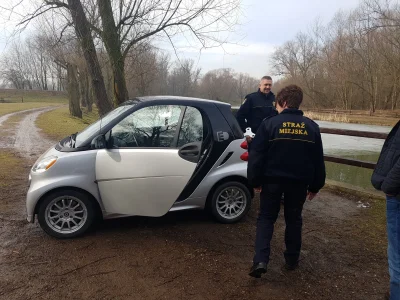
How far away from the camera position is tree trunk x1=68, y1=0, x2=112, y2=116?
866 centimetres

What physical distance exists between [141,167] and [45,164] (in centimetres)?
117

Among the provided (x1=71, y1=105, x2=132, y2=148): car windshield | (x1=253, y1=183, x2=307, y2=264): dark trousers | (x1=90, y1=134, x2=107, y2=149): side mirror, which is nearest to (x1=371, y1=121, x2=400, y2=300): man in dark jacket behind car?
(x1=253, y1=183, x2=307, y2=264): dark trousers

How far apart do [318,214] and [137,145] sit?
3.15 metres

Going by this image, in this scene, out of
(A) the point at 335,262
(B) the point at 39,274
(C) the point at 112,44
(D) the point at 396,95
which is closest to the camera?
(B) the point at 39,274

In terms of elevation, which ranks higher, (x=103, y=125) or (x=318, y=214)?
(x=103, y=125)

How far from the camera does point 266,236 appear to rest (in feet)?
10.7

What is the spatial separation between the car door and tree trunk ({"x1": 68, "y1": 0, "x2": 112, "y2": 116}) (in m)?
5.97

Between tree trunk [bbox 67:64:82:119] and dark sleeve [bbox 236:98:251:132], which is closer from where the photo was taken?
dark sleeve [bbox 236:98:251:132]

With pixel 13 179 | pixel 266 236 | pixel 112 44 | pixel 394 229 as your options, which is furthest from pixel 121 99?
pixel 394 229

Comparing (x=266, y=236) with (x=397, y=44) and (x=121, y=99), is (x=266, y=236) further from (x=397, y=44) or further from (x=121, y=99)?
(x=397, y=44)

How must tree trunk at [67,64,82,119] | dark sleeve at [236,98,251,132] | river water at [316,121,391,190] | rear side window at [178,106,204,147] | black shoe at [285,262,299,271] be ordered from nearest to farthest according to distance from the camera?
black shoe at [285,262,299,271], rear side window at [178,106,204,147], dark sleeve at [236,98,251,132], river water at [316,121,391,190], tree trunk at [67,64,82,119]

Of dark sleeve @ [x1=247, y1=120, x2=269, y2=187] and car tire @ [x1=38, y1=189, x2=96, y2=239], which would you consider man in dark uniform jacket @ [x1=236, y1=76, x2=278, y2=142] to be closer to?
dark sleeve @ [x1=247, y1=120, x2=269, y2=187]

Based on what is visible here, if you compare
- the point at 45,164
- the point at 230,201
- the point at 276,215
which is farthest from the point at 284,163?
the point at 45,164

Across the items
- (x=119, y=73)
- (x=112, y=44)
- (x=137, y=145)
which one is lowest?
(x=137, y=145)
